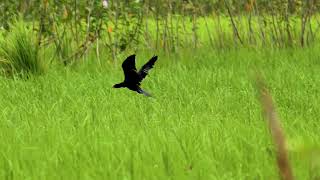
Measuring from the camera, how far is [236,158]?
1.93m

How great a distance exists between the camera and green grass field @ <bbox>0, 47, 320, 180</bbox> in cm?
183

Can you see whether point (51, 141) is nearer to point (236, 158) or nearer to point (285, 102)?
point (236, 158)

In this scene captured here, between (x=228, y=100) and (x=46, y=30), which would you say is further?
(x=46, y=30)

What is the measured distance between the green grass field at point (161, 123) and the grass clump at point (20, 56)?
173mm

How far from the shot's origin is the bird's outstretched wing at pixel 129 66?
2.24 meters

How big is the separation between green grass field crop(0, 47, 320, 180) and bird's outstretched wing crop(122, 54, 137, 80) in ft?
0.80

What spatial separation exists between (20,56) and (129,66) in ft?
7.85

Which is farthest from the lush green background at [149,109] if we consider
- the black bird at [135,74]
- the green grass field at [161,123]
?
the black bird at [135,74]

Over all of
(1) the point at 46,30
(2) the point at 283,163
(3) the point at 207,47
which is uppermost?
(2) the point at 283,163

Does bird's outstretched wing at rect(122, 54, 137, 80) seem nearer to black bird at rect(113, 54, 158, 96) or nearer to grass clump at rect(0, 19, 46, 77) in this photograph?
black bird at rect(113, 54, 158, 96)

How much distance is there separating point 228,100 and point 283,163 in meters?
2.87

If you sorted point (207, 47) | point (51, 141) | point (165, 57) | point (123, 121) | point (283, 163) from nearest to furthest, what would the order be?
point (283, 163), point (51, 141), point (123, 121), point (165, 57), point (207, 47)

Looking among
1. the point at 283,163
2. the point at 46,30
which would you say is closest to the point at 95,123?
the point at 283,163

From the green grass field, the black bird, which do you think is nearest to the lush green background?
the green grass field
